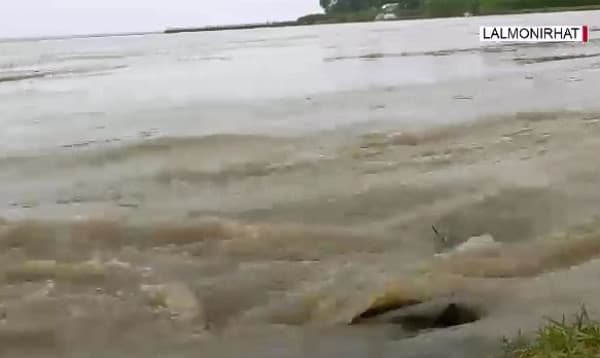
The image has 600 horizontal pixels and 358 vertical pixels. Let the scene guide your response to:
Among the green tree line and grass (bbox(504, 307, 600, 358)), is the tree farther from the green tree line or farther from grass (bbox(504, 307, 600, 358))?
grass (bbox(504, 307, 600, 358))

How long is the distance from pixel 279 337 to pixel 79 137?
703 cm

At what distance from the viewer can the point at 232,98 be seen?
1339 cm

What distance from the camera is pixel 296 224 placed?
561cm

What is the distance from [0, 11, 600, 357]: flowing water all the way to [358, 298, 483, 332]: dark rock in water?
30 mm

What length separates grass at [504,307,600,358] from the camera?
112 inches

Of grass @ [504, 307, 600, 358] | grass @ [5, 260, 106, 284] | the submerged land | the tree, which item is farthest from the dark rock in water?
the tree

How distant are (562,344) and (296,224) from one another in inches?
114

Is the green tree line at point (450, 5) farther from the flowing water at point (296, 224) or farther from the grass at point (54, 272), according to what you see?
the grass at point (54, 272)

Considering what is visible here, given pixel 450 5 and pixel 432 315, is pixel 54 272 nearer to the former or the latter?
pixel 432 315

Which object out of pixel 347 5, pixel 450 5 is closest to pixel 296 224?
pixel 450 5

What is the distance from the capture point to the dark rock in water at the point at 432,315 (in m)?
3.82

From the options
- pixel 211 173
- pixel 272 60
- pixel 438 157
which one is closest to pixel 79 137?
pixel 211 173

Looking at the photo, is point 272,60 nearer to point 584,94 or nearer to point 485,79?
point 485,79

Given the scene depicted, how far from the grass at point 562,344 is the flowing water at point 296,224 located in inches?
12.3
